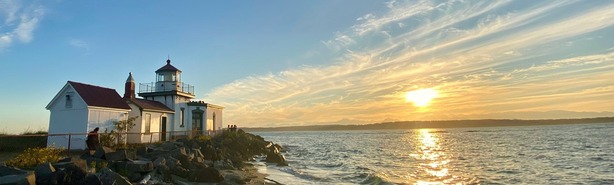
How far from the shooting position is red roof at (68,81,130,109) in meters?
23.8

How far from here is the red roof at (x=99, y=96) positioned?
23.8 meters

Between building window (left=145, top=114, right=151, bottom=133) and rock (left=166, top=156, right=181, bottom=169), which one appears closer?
rock (left=166, top=156, right=181, bottom=169)

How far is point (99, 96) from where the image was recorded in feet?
83.3

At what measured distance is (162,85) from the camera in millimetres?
35531

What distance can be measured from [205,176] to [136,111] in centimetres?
1571

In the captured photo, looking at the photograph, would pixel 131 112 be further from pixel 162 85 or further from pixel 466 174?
pixel 466 174

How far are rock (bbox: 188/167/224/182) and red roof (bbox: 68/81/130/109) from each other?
1189cm

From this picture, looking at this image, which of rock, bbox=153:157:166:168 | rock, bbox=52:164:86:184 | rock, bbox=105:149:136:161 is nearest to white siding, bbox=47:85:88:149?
rock, bbox=105:149:136:161

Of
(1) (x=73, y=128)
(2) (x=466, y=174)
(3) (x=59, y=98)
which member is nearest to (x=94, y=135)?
(1) (x=73, y=128)

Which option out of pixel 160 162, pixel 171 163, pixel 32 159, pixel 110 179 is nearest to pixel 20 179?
pixel 110 179

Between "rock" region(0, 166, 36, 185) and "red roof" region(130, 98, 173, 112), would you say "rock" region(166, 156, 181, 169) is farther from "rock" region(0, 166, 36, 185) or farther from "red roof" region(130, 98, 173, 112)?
"red roof" region(130, 98, 173, 112)

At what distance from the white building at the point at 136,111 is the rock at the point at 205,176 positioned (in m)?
7.79

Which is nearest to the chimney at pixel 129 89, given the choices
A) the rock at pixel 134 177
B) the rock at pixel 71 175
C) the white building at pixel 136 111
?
the white building at pixel 136 111

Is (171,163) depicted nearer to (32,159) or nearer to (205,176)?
(205,176)
